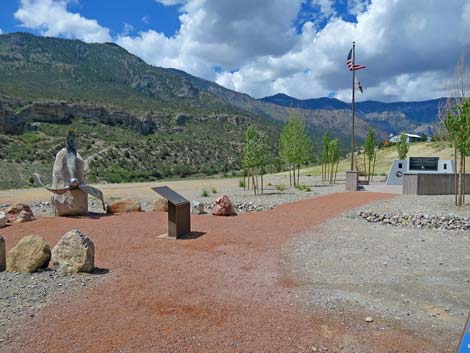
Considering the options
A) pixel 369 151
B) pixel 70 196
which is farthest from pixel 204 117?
pixel 70 196

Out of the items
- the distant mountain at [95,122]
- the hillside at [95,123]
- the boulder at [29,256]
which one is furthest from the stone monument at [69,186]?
the hillside at [95,123]

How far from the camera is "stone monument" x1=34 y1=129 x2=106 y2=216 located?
14.0 metres

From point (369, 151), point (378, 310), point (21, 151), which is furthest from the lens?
point (21, 151)

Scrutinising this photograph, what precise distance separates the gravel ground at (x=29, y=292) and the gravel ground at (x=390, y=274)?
3.55m

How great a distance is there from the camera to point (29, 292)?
612cm

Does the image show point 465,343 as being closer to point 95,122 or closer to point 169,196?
point 169,196

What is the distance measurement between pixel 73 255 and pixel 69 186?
7.45 m

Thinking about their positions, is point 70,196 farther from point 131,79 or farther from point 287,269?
point 131,79

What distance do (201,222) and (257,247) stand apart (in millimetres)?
3912

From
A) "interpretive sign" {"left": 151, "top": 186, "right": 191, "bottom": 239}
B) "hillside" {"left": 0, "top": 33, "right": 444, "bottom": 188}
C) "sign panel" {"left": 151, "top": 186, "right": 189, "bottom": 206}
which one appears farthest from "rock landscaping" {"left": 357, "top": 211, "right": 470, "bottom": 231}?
"hillside" {"left": 0, "top": 33, "right": 444, "bottom": 188}

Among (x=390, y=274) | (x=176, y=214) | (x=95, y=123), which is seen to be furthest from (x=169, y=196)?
(x=95, y=123)

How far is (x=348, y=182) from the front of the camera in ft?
81.3

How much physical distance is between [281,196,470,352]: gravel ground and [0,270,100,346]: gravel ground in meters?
3.55

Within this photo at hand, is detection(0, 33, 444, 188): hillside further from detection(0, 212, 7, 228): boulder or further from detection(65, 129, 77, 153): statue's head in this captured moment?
detection(0, 212, 7, 228): boulder
